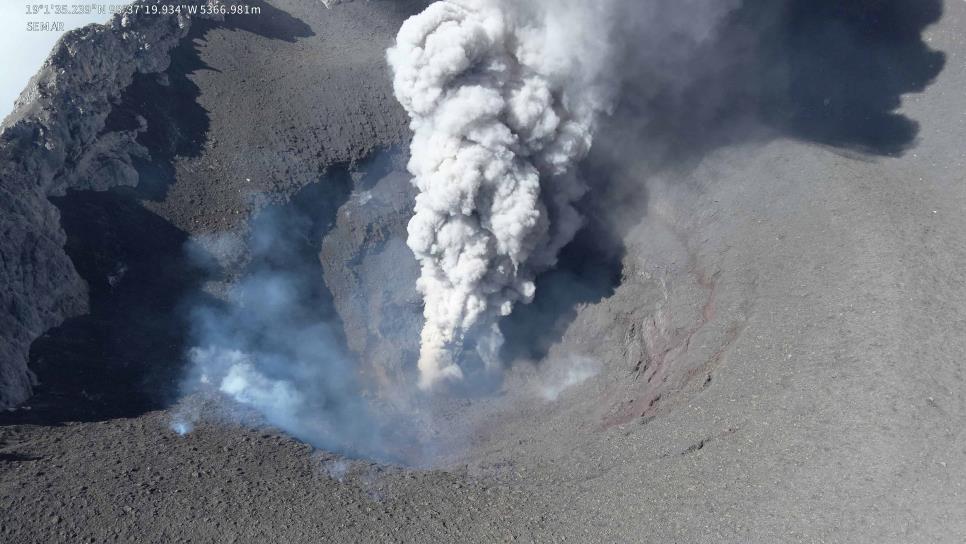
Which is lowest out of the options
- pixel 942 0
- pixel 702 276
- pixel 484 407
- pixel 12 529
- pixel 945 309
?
pixel 484 407

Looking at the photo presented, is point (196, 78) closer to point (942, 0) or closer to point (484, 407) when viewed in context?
point (484, 407)

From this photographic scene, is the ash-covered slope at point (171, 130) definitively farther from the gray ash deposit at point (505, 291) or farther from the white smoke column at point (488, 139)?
the white smoke column at point (488, 139)

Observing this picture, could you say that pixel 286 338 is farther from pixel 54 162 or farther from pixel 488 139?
pixel 488 139

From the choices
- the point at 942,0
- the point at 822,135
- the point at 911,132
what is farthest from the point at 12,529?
the point at 942,0

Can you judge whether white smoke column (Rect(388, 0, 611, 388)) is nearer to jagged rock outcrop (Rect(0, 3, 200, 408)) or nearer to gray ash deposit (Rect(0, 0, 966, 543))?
gray ash deposit (Rect(0, 0, 966, 543))

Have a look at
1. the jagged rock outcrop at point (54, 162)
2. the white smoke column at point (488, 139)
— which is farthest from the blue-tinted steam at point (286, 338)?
the jagged rock outcrop at point (54, 162)

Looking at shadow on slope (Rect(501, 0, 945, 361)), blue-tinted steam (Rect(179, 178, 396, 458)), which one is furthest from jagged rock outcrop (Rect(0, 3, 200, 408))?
shadow on slope (Rect(501, 0, 945, 361))

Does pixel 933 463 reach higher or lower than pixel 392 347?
higher
